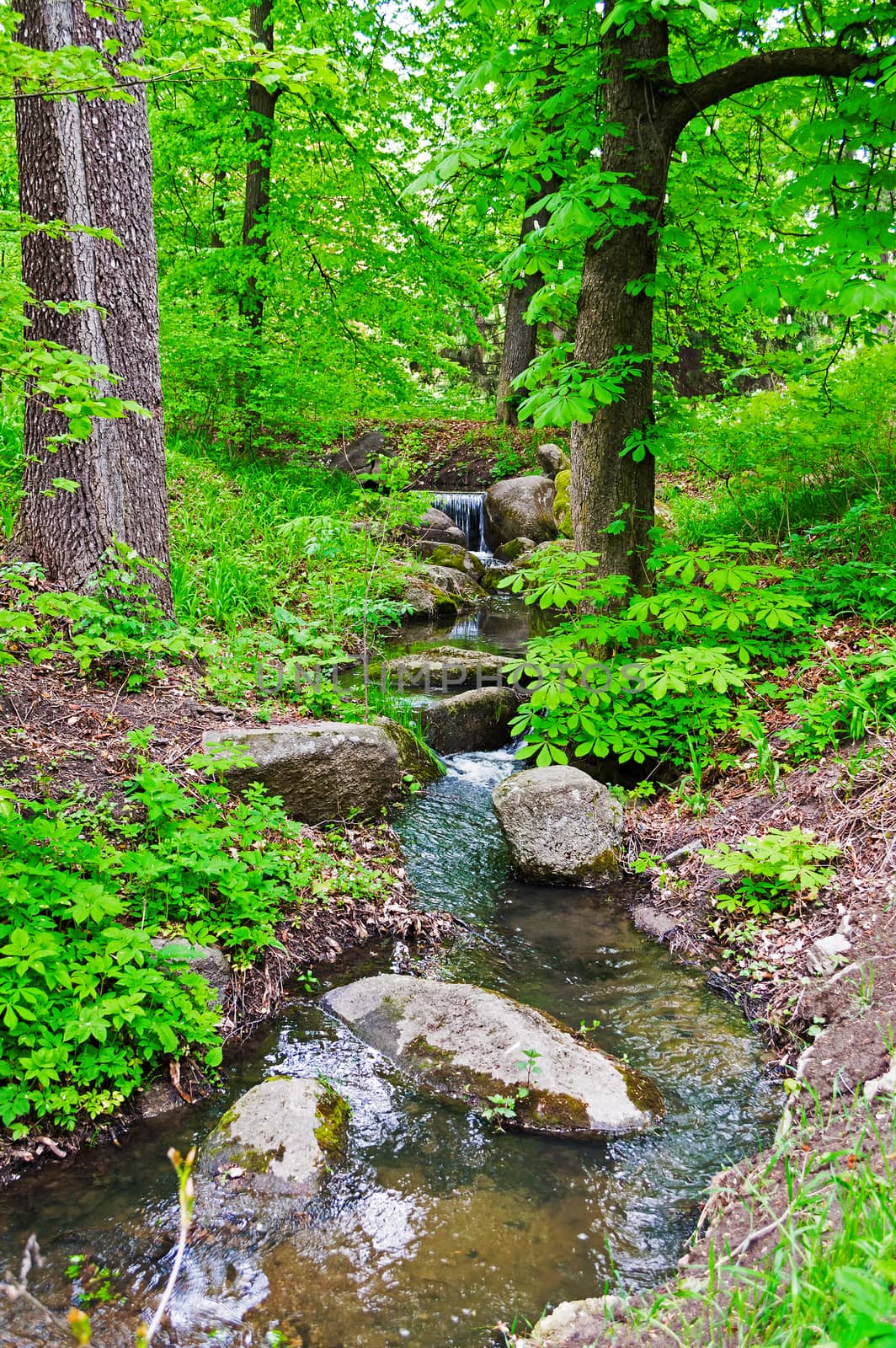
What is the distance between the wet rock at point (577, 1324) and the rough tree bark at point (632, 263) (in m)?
4.17

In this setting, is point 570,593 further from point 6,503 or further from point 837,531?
point 6,503

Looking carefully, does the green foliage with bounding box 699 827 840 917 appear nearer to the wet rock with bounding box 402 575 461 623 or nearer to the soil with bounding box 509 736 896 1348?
the soil with bounding box 509 736 896 1348

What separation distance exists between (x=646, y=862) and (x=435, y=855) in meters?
1.40

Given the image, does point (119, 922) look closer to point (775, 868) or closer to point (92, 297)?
point (775, 868)

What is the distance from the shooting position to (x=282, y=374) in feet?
32.0

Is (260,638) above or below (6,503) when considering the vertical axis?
below

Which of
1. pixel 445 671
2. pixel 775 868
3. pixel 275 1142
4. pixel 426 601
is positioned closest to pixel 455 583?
pixel 426 601

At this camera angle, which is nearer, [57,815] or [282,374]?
[57,815]

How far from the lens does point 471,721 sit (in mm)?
6980

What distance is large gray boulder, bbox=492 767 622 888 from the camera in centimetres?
490

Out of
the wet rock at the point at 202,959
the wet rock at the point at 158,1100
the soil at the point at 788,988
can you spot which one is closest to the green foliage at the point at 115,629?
the wet rock at the point at 202,959

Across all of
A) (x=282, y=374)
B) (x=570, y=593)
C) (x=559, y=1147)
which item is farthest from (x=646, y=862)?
(x=282, y=374)

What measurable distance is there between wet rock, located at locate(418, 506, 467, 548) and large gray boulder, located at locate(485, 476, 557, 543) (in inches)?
26.0

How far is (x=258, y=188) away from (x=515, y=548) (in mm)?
6290
